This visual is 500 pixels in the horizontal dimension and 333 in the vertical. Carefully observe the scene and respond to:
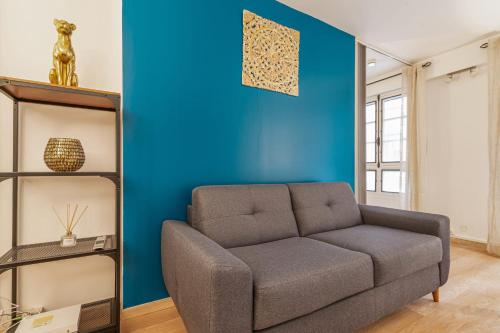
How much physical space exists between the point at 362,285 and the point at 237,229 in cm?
78

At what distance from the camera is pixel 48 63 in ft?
4.79

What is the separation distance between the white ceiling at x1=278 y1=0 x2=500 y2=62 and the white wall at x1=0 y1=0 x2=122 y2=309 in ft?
5.48

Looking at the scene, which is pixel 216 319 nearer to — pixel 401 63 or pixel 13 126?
pixel 13 126

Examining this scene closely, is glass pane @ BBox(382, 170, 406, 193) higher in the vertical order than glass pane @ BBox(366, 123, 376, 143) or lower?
lower

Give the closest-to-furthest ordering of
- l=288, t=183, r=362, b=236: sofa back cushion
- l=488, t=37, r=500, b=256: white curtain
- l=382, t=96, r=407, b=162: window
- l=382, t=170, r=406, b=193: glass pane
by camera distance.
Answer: l=288, t=183, r=362, b=236: sofa back cushion
l=488, t=37, r=500, b=256: white curtain
l=382, t=96, r=407, b=162: window
l=382, t=170, r=406, b=193: glass pane

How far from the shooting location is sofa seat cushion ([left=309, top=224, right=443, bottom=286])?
1403 mm

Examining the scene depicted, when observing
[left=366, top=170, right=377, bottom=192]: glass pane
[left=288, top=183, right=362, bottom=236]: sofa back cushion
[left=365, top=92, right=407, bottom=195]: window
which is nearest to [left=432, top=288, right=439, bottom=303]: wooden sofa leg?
[left=288, top=183, right=362, bottom=236]: sofa back cushion

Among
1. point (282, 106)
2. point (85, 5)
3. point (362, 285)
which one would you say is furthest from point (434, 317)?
point (85, 5)

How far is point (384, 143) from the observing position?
4344mm

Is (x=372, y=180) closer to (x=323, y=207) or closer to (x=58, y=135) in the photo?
(x=323, y=207)

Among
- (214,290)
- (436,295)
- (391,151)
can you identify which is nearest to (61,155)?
(214,290)

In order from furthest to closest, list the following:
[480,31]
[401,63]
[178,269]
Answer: [401,63] → [480,31] → [178,269]

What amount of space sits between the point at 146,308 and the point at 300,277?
1.17 metres

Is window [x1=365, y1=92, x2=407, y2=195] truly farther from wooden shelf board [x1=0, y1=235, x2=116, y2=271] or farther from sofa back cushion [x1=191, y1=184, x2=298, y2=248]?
wooden shelf board [x1=0, y1=235, x2=116, y2=271]
